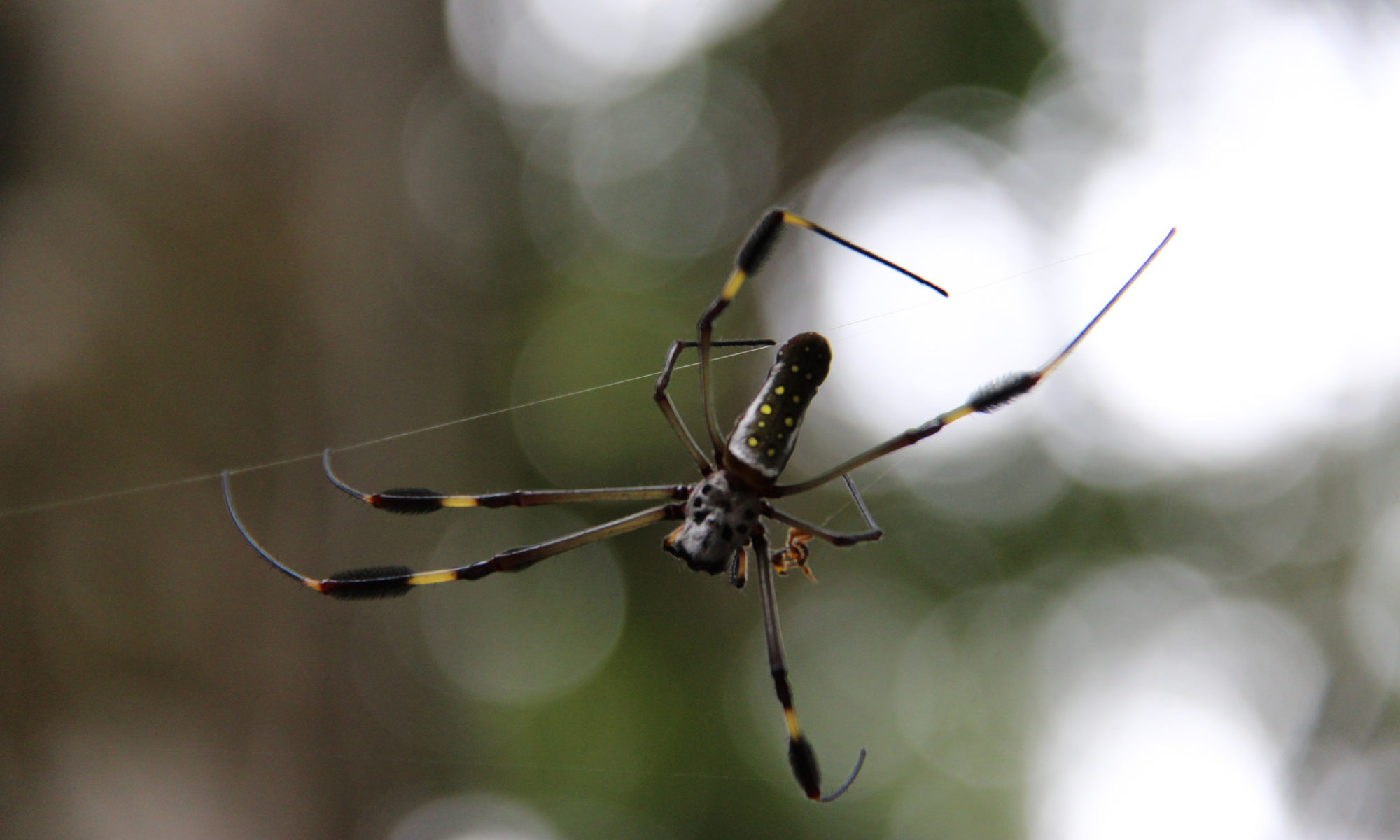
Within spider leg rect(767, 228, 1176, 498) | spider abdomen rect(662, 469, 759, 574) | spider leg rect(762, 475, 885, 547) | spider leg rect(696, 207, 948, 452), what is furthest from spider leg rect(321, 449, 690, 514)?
spider leg rect(767, 228, 1176, 498)

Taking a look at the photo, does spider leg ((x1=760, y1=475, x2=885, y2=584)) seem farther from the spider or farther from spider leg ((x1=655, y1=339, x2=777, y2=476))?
spider leg ((x1=655, y1=339, x2=777, y2=476))

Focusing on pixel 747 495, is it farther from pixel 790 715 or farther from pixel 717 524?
pixel 790 715

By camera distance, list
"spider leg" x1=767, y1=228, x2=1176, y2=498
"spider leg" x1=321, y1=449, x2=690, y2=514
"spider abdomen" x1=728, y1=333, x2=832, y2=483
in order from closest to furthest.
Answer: "spider leg" x1=767, y1=228, x2=1176, y2=498, "spider abdomen" x1=728, y1=333, x2=832, y2=483, "spider leg" x1=321, y1=449, x2=690, y2=514

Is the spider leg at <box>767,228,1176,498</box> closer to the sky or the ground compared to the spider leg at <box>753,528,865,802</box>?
closer to the sky

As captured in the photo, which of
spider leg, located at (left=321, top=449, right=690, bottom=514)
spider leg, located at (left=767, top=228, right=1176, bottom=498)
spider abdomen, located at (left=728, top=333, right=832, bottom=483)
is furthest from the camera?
spider leg, located at (left=321, top=449, right=690, bottom=514)

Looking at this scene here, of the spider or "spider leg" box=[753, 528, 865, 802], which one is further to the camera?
"spider leg" box=[753, 528, 865, 802]

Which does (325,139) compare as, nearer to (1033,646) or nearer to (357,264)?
(357,264)

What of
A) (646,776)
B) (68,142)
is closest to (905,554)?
(646,776)

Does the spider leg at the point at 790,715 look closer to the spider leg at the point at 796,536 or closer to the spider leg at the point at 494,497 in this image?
the spider leg at the point at 796,536

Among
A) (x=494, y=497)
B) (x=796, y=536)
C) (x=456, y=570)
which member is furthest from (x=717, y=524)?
(x=456, y=570)
